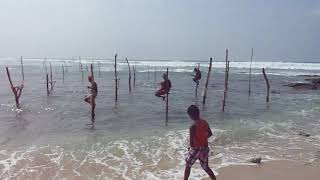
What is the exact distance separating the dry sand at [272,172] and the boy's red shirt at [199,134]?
220cm

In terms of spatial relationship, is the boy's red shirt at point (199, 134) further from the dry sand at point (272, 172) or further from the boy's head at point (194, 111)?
the dry sand at point (272, 172)

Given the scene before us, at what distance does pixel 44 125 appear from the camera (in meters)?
17.6

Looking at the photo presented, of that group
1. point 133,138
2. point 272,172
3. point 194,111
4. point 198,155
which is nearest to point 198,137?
point 198,155

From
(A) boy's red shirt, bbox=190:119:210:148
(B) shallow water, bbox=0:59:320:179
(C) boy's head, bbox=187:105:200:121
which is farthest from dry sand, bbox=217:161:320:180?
(C) boy's head, bbox=187:105:200:121

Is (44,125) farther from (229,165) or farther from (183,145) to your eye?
(229,165)

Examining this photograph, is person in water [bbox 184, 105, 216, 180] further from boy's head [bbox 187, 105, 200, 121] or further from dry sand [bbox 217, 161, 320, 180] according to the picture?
dry sand [bbox 217, 161, 320, 180]

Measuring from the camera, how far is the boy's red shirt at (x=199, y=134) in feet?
27.9

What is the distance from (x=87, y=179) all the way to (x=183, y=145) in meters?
4.52

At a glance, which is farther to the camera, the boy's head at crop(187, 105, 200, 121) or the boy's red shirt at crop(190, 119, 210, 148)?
the boy's red shirt at crop(190, 119, 210, 148)

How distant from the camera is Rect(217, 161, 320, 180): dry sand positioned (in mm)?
10352

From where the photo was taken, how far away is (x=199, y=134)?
8516 millimetres

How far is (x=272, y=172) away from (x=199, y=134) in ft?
11.0

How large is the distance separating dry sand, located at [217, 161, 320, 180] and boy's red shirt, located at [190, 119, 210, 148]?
220 cm

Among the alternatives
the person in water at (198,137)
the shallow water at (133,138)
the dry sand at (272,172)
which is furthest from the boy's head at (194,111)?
the dry sand at (272,172)
